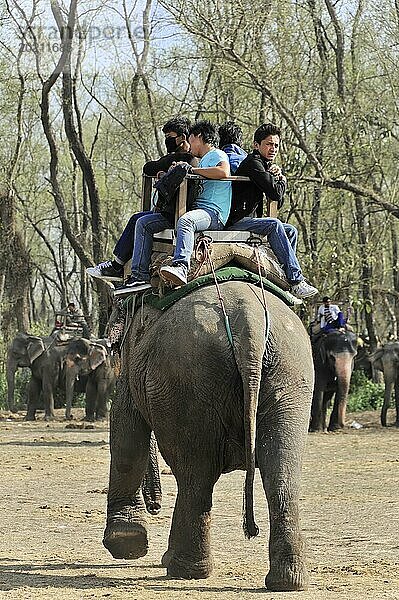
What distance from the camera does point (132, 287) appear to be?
769 centimetres

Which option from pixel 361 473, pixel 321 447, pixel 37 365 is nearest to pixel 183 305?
pixel 361 473

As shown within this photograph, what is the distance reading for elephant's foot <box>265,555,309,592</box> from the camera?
6578mm

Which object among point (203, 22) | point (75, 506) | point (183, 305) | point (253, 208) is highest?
point (203, 22)

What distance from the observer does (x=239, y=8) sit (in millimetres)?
20750

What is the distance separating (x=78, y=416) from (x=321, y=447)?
9871mm

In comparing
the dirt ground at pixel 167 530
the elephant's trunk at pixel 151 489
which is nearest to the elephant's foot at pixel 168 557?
the dirt ground at pixel 167 530

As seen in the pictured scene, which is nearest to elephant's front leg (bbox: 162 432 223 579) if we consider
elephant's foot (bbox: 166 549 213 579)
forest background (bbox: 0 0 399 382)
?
elephant's foot (bbox: 166 549 213 579)

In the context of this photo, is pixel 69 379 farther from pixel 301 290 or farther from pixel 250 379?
pixel 250 379

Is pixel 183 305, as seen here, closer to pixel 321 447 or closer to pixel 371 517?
pixel 371 517

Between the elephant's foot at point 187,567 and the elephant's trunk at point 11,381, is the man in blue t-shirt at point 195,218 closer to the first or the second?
the elephant's foot at point 187,567

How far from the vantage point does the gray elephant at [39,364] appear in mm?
26406

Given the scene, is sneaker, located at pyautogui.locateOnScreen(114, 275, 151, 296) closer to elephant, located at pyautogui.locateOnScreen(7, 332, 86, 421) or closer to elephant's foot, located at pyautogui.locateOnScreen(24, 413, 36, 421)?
elephant's foot, located at pyautogui.locateOnScreen(24, 413, 36, 421)

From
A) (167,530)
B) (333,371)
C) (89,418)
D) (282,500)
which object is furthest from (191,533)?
(89,418)

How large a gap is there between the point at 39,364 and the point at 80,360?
1220 millimetres
